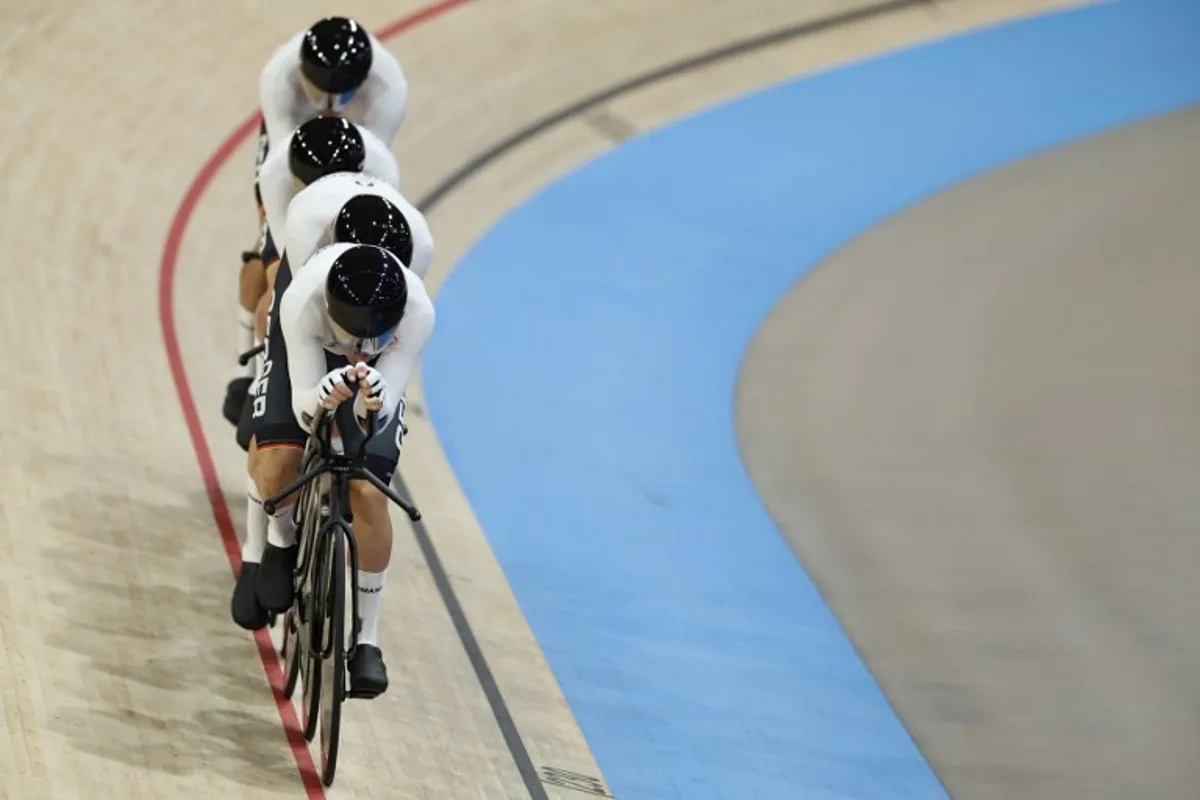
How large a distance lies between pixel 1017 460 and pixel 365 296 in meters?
2.99

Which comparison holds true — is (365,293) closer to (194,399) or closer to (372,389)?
(372,389)

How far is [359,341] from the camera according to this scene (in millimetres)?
3453

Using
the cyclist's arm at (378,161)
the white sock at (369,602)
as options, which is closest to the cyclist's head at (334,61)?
the cyclist's arm at (378,161)

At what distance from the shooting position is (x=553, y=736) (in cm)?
429

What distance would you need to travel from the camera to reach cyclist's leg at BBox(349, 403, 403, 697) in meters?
3.67

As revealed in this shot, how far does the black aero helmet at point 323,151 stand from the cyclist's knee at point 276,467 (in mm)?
679

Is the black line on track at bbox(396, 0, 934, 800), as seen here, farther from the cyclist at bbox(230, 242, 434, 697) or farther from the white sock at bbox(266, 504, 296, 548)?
the white sock at bbox(266, 504, 296, 548)

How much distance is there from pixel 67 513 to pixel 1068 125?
4992 mm

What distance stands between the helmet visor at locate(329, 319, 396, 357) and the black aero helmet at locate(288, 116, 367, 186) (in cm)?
66

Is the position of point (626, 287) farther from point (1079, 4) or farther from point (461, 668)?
point (1079, 4)

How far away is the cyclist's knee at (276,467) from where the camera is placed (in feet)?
12.5

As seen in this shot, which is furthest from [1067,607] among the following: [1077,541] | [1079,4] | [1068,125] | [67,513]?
[1079,4]

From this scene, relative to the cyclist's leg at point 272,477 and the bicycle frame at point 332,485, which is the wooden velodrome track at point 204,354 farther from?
the bicycle frame at point 332,485

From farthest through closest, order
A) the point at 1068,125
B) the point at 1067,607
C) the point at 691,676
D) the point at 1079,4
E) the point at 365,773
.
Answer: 1. the point at 1079,4
2. the point at 1068,125
3. the point at 1067,607
4. the point at 691,676
5. the point at 365,773
